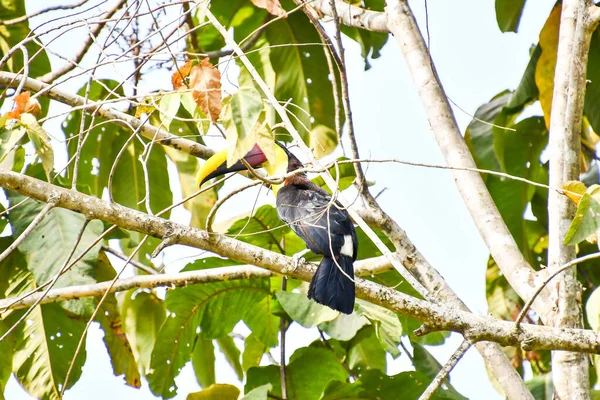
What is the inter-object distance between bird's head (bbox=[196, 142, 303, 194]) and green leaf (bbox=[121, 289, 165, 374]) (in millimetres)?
948

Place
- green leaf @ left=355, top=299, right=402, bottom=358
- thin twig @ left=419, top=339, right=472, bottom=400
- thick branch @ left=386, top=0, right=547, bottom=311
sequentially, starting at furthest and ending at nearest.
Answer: green leaf @ left=355, top=299, right=402, bottom=358 → thick branch @ left=386, top=0, right=547, bottom=311 → thin twig @ left=419, top=339, right=472, bottom=400

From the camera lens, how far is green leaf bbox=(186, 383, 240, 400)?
3160mm

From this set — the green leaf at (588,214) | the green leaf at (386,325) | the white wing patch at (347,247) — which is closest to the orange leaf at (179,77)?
the white wing patch at (347,247)

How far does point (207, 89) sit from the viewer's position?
2182 mm

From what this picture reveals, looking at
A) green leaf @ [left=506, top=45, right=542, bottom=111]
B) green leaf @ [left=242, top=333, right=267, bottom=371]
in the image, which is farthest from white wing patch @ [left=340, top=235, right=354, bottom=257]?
green leaf @ [left=242, top=333, right=267, bottom=371]

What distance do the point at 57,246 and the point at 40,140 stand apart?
122 cm

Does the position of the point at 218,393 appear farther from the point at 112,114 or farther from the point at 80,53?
the point at 80,53

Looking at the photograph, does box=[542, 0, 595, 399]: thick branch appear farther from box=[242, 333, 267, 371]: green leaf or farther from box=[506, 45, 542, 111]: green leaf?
box=[242, 333, 267, 371]: green leaf

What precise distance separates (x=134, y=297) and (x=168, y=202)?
57 cm

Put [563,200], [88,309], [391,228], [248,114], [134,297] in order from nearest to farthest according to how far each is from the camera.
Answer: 1. [248,114]
2. [563,200]
3. [391,228]
4. [88,309]
5. [134,297]

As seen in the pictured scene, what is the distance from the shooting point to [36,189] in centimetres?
205

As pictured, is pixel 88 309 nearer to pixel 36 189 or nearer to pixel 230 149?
pixel 36 189

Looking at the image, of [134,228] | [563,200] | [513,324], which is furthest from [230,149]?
[563,200]

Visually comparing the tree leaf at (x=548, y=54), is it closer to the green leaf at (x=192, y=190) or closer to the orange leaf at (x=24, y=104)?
the green leaf at (x=192, y=190)
